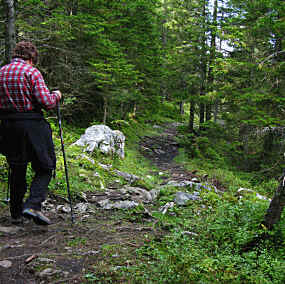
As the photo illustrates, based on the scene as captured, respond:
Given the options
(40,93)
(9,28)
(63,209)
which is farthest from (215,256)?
(9,28)

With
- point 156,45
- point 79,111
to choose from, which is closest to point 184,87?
point 156,45

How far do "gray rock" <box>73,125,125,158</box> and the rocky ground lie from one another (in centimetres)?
397

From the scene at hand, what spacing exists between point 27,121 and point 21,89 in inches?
16.7

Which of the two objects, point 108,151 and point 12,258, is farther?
point 108,151

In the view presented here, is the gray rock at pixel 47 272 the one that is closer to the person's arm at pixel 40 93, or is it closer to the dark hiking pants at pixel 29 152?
the dark hiking pants at pixel 29 152

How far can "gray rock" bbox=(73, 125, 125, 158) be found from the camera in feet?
32.8

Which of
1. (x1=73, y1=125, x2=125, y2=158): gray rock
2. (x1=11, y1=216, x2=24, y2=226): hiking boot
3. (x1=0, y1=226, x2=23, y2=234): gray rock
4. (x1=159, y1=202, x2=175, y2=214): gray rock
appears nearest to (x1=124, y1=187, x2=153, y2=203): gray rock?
(x1=159, y1=202, x2=175, y2=214): gray rock

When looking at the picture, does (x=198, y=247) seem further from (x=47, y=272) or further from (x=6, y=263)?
(x=6, y=263)

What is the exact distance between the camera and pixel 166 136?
21.3 metres

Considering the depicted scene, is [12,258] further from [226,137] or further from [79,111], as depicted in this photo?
[226,137]

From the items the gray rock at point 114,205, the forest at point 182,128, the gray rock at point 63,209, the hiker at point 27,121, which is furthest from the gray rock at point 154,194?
the hiker at point 27,121

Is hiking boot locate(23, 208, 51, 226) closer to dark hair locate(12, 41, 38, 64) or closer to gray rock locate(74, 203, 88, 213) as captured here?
gray rock locate(74, 203, 88, 213)

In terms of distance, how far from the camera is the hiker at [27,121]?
3.44 meters

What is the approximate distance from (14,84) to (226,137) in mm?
12748
